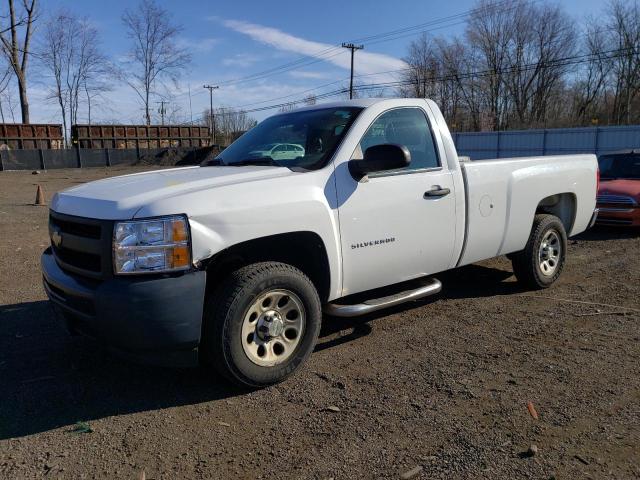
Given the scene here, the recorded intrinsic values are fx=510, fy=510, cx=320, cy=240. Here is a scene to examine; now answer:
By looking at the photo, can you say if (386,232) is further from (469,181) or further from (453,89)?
(453,89)

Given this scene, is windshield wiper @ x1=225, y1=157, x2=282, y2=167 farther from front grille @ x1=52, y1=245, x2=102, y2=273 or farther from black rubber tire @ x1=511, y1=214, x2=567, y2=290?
black rubber tire @ x1=511, y1=214, x2=567, y2=290

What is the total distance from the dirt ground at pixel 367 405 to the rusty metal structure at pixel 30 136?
3696cm

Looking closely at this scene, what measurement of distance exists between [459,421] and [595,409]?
0.89m

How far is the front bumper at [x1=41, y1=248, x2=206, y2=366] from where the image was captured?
2902 mm

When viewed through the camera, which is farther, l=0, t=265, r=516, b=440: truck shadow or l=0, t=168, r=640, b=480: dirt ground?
l=0, t=265, r=516, b=440: truck shadow

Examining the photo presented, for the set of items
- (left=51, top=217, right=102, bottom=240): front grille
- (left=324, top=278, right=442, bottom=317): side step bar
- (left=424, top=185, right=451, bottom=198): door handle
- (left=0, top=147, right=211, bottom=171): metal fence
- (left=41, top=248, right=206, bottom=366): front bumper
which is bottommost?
(left=324, top=278, right=442, bottom=317): side step bar

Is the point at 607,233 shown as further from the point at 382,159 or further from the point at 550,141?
the point at 550,141

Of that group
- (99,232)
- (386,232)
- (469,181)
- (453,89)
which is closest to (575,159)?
(469,181)

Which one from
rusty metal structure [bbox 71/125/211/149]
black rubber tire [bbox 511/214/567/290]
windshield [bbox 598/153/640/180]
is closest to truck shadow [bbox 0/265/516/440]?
black rubber tire [bbox 511/214/567/290]

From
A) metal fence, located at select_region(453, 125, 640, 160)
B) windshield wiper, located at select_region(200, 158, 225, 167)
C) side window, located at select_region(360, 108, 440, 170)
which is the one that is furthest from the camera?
metal fence, located at select_region(453, 125, 640, 160)

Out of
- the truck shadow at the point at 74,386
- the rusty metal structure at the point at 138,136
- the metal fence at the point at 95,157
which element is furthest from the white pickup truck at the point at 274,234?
the rusty metal structure at the point at 138,136

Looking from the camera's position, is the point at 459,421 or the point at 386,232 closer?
the point at 459,421

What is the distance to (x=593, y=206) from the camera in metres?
6.42

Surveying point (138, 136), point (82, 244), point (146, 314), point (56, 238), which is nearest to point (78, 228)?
point (82, 244)
